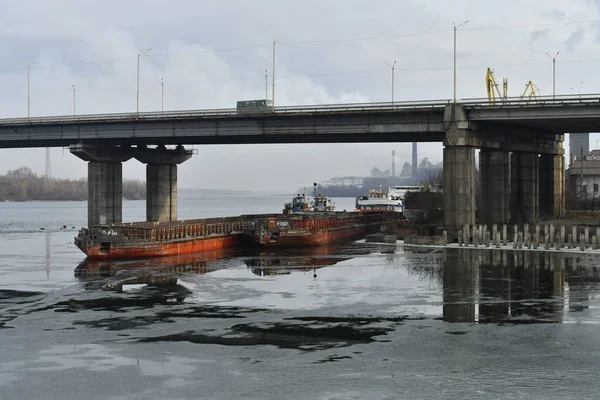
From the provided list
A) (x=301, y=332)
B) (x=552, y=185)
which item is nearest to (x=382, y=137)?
(x=552, y=185)

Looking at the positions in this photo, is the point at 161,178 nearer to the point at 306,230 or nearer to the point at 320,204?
the point at 320,204

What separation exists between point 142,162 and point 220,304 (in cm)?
7413

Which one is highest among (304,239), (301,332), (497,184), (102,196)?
(497,184)

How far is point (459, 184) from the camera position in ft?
218

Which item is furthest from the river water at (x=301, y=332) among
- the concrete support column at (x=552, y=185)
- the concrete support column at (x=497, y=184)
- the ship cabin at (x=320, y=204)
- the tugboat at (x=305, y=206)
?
the concrete support column at (x=552, y=185)

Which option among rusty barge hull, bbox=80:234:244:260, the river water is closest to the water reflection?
the river water

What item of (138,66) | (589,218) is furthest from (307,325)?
(138,66)

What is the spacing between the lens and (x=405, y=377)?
67.2 ft

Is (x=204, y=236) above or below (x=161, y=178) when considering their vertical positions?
below

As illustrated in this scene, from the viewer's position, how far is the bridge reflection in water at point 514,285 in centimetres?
3019

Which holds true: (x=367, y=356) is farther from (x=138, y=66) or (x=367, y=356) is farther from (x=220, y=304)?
(x=138, y=66)

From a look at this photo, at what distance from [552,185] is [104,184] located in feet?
176

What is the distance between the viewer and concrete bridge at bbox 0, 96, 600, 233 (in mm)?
66312

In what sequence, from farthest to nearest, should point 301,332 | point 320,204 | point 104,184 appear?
point 104,184
point 320,204
point 301,332
